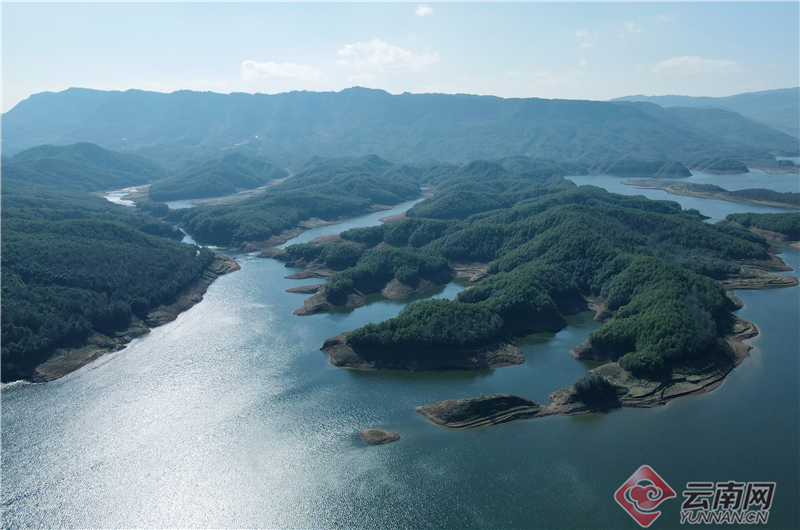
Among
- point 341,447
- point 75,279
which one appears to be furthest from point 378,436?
point 75,279

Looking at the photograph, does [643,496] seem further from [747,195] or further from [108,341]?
[747,195]

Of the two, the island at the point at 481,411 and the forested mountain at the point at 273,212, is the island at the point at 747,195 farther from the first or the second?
the island at the point at 481,411

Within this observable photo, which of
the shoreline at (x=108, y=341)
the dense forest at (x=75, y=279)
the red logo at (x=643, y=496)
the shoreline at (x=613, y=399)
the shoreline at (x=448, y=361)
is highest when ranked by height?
the dense forest at (x=75, y=279)

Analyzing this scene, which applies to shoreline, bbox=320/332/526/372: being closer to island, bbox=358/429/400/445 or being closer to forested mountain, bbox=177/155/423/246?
island, bbox=358/429/400/445

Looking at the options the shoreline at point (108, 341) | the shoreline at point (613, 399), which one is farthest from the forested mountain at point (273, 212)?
the shoreline at point (613, 399)

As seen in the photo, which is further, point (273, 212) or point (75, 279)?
point (273, 212)
